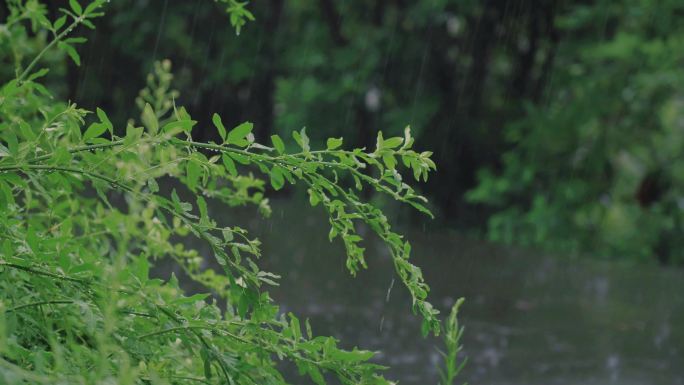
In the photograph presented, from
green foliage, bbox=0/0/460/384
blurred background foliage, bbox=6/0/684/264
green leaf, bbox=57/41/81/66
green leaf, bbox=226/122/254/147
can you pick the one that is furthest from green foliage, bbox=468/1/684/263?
green leaf, bbox=226/122/254/147

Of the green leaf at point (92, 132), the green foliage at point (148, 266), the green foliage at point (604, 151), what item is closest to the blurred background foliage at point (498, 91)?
the green foliage at point (604, 151)

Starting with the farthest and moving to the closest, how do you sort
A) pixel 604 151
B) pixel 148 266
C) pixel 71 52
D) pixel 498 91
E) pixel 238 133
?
1. pixel 498 91
2. pixel 604 151
3. pixel 71 52
4. pixel 148 266
5. pixel 238 133

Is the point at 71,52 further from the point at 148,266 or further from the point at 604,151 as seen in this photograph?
the point at 604,151

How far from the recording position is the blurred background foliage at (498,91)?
9.77 m

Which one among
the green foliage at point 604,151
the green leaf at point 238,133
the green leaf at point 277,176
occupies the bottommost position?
the green foliage at point 604,151

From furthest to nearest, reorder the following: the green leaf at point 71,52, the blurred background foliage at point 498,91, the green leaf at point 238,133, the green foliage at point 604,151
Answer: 1. the blurred background foliage at point 498,91
2. the green foliage at point 604,151
3. the green leaf at point 71,52
4. the green leaf at point 238,133

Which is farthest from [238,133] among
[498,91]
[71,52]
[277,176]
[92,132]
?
[498,91]

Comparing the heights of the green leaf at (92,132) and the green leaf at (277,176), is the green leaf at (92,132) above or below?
above

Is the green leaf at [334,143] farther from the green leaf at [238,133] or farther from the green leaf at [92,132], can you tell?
the green leaf at [92,132]

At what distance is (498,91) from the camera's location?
11.5 meters

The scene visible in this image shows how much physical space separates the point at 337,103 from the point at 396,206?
159cm

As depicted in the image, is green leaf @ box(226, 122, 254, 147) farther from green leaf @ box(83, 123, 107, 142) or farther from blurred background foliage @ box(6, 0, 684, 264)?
blurred background foliage @ box(6, 0, 684, 264)

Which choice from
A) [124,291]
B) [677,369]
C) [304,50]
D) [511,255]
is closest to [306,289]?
[677,369]

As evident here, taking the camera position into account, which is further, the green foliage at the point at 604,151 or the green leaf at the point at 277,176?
the green foliage at the point at 604,151
